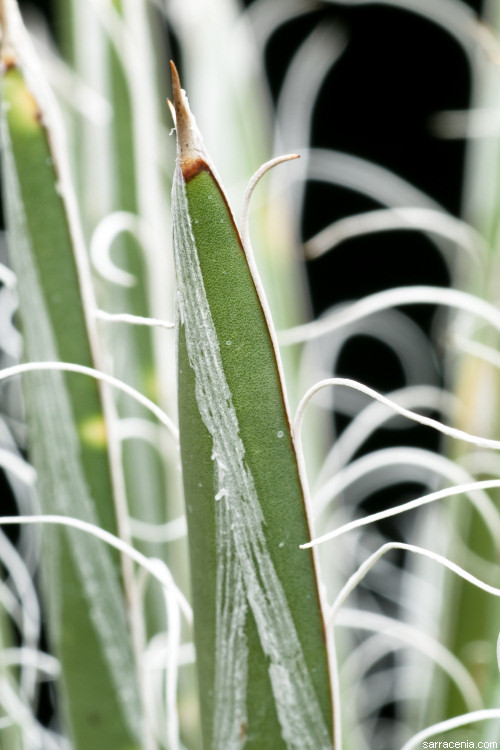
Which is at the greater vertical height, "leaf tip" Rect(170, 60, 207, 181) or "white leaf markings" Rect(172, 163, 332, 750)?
"leaf tip" Rect(170, 60, 207, 181)

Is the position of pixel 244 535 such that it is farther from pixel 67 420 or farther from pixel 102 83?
pixel 102 83

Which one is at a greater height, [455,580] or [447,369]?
[447,369]

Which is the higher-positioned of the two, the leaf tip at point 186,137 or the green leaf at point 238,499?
the leaf tip at point 186,137

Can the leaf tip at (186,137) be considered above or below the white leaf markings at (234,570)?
above

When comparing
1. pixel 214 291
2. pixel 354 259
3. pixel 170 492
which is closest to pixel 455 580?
pixel 170 492
